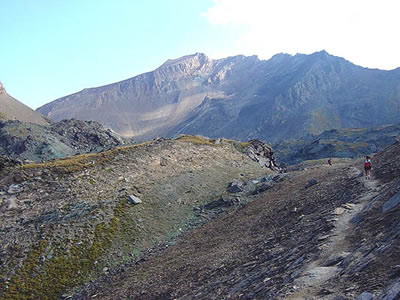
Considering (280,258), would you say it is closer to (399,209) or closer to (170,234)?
(399,209)

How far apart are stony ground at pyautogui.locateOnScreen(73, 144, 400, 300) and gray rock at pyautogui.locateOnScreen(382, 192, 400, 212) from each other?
7 cm

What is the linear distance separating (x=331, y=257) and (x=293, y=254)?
8.12 ft

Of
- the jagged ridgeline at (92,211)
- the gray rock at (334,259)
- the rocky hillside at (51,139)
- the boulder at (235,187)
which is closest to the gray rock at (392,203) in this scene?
the gray rock at (334,259)

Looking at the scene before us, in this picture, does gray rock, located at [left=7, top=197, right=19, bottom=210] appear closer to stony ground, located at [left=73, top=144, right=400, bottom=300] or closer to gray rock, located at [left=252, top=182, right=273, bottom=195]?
stony ground, located at [left=73, top=144, right=400, bottom=300]

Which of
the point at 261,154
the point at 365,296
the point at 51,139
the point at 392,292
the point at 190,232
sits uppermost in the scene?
the point at 51,139

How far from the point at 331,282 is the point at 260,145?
210 feet

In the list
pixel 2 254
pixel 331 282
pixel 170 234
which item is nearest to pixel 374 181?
pixel 331 282

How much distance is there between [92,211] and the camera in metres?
31.2

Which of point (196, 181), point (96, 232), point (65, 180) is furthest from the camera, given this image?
point (196, 181)

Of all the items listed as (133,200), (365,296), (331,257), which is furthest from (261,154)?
(365,296)

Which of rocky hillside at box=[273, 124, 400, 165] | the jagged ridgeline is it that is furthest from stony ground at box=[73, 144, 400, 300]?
rocky hillside at box=[273, 124, 400, 165]

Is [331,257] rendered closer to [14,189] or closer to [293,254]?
[293,254]

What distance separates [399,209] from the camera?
13.8 m

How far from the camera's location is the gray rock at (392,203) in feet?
48.5
